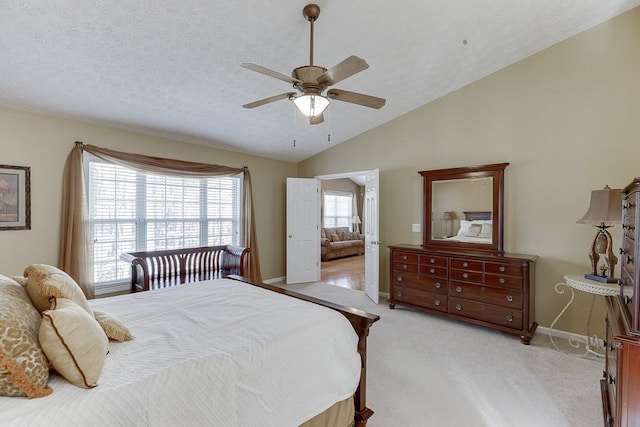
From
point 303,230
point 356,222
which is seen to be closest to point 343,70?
point 303,230

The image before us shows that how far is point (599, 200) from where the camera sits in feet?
8.25

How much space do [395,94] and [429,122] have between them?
74cm

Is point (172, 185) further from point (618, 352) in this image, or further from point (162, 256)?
point (618, 352)

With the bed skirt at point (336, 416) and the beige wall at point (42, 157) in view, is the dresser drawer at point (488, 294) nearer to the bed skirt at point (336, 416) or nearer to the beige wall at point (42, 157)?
the bed skirt at point (336, 416)

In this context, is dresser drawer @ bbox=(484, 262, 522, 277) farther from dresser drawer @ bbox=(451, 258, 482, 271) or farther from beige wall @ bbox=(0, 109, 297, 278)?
beige wall @ bbox=(0, 109, 297, 278)

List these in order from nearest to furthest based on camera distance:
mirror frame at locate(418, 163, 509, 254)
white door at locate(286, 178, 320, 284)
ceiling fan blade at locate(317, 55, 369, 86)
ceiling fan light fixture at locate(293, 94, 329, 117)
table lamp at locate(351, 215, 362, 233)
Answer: ceiling fan blade at locate(317, 55, 369, 86) → ceiling fan light fixture at locate(293, 94, 329, 117) → mirror frame at locate(418, 163, 509, 254) → white door at locate(286, 178, 320, 284) → table lamp at locate(351, 215, 362, 233)

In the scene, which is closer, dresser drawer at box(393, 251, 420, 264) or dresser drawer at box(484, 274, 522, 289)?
dresser drawer at box(484, 274, 522, 289)

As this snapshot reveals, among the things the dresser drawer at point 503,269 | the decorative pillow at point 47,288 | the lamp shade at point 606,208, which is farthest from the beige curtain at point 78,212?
the lamp shade at point 606,208

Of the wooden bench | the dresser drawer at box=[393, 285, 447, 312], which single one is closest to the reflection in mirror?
the dresser drawer at box=[393, 285, 447, 312]

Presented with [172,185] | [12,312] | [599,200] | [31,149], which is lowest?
[12,312]

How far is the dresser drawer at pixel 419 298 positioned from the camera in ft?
11.9

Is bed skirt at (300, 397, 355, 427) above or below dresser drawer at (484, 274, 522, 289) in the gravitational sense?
below

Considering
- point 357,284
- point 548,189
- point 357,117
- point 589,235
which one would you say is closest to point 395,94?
point 357,117

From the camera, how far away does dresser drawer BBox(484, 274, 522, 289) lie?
3084mm
